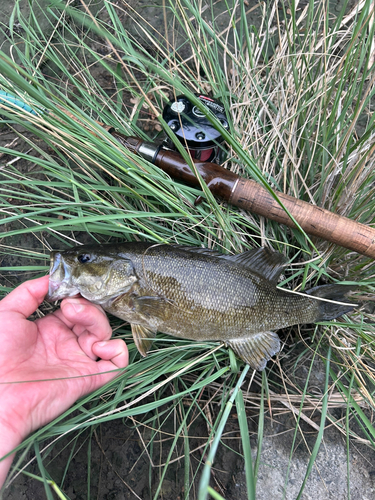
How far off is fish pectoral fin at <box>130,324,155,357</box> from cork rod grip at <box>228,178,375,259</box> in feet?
4.15

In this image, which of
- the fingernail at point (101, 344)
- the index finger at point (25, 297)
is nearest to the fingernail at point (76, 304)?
the index finger at point (25, 297)

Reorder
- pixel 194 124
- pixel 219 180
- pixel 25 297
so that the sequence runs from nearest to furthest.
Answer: pixel 25 297 → pixel 194 124 → pixel 219 180

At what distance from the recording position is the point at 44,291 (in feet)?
8.02

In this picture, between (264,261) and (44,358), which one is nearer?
(44,358)

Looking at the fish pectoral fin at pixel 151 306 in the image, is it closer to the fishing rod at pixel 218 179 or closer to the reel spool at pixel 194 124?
the fishing rod at pixel 218 179

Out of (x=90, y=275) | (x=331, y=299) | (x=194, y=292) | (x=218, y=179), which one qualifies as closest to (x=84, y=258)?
(x=90, y=275)

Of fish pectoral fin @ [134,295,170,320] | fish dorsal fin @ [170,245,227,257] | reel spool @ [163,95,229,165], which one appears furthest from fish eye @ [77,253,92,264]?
reel spool @ [163,95,229,165]

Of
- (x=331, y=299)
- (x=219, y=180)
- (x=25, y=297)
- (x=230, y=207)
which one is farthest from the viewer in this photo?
(x=230, y=207)

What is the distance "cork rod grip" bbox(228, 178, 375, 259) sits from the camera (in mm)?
2453

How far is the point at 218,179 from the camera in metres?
2.62

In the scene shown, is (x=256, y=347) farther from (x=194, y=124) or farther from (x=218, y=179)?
(x=194, y=124)

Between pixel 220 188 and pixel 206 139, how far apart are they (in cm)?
41

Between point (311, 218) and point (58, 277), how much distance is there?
6.46 ft

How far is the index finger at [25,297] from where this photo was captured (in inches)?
93.0
